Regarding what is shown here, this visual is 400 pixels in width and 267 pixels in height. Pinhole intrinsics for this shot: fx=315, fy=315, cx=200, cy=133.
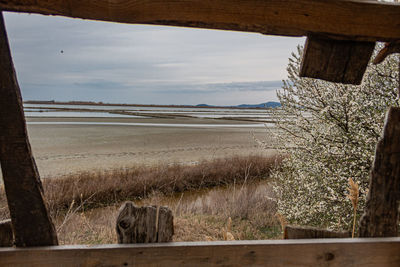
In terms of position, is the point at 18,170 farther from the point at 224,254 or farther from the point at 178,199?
the point at 178,199

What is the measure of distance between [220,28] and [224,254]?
1.00 meters

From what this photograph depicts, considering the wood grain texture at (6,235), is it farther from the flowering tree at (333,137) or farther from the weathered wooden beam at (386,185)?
the flowering tree at (333,137)

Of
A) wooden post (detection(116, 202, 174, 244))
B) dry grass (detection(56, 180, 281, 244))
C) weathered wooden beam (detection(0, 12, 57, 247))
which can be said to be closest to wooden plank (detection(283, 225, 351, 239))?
wooden post (detection(116, 202, 174, 244))

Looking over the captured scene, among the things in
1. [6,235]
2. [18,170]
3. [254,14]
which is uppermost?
[254,14]

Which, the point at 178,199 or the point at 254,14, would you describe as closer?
the point at 254,14

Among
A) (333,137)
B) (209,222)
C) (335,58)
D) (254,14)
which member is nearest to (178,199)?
(209,222)

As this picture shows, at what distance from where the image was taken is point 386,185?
1520mm

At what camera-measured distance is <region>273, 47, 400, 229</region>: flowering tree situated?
12.6 feet

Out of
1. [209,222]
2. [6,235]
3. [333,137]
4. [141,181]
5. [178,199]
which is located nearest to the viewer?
[6,235]

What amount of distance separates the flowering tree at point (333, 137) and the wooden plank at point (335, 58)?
2404 mm

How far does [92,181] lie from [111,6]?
26.3 ft

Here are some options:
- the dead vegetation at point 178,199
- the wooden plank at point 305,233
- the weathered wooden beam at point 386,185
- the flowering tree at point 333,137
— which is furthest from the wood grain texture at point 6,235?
the flowering tree at point 333,137

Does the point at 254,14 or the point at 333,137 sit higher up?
the point at 254,14

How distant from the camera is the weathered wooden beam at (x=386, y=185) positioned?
151 centimetres
